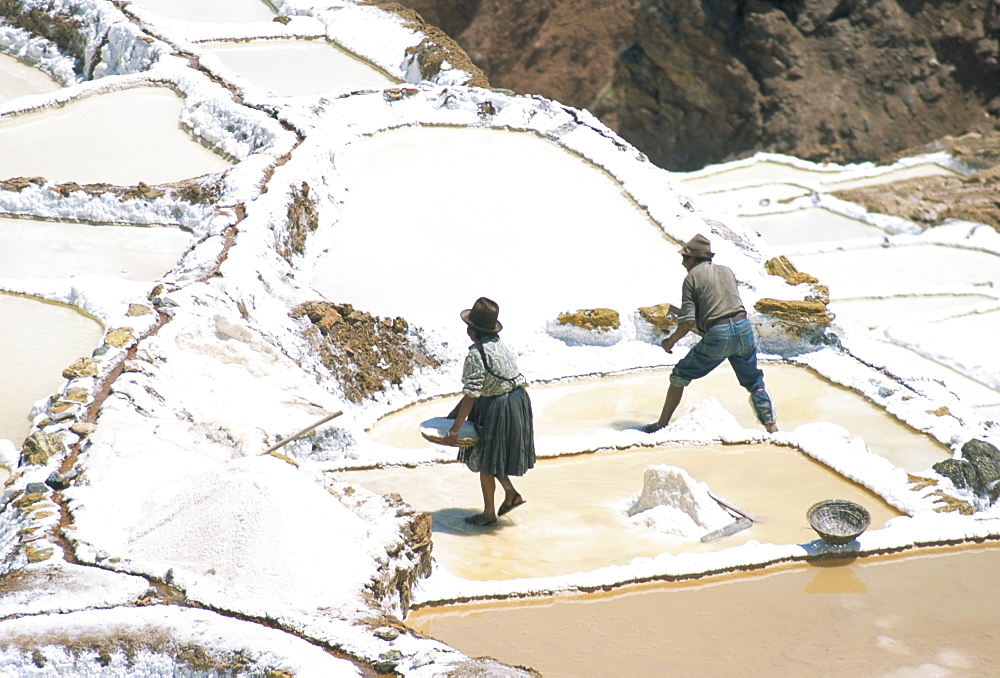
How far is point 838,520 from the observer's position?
5.20 meters

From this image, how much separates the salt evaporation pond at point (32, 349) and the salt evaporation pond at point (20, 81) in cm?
735

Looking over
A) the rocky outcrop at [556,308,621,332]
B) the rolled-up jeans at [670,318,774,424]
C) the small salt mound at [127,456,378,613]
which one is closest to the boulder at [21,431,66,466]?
the small salt mound at [127,456,378,613]

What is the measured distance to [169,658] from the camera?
3787 millimetres

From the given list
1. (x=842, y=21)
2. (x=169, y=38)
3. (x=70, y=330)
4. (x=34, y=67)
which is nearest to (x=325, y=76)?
(x=169, y=38)

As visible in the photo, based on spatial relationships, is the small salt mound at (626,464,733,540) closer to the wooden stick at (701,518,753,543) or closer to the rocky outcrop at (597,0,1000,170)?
the wooden stick at (701,518,753,543)

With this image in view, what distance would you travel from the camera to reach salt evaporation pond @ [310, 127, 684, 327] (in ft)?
27.7

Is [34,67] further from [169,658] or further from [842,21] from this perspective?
[842,21]

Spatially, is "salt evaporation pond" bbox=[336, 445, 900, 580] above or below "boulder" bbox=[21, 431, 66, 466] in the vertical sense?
above

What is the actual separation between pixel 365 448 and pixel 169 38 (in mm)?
8754

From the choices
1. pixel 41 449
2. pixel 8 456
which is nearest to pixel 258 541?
pixel 41 449

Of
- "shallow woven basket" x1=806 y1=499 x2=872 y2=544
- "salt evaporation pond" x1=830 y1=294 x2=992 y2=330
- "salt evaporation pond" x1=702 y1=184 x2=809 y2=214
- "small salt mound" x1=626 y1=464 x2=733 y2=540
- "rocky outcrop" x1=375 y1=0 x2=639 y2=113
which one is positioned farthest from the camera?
"rocky outcrop" x1=375 y1=0 x2=639 y2=113

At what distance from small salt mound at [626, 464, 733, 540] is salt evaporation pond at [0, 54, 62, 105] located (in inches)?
438

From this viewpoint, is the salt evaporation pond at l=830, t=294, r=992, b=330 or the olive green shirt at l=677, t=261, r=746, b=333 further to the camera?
the salt evaporation pond at l=830, t=294, r=992, b=330

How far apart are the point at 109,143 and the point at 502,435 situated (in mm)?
7668
